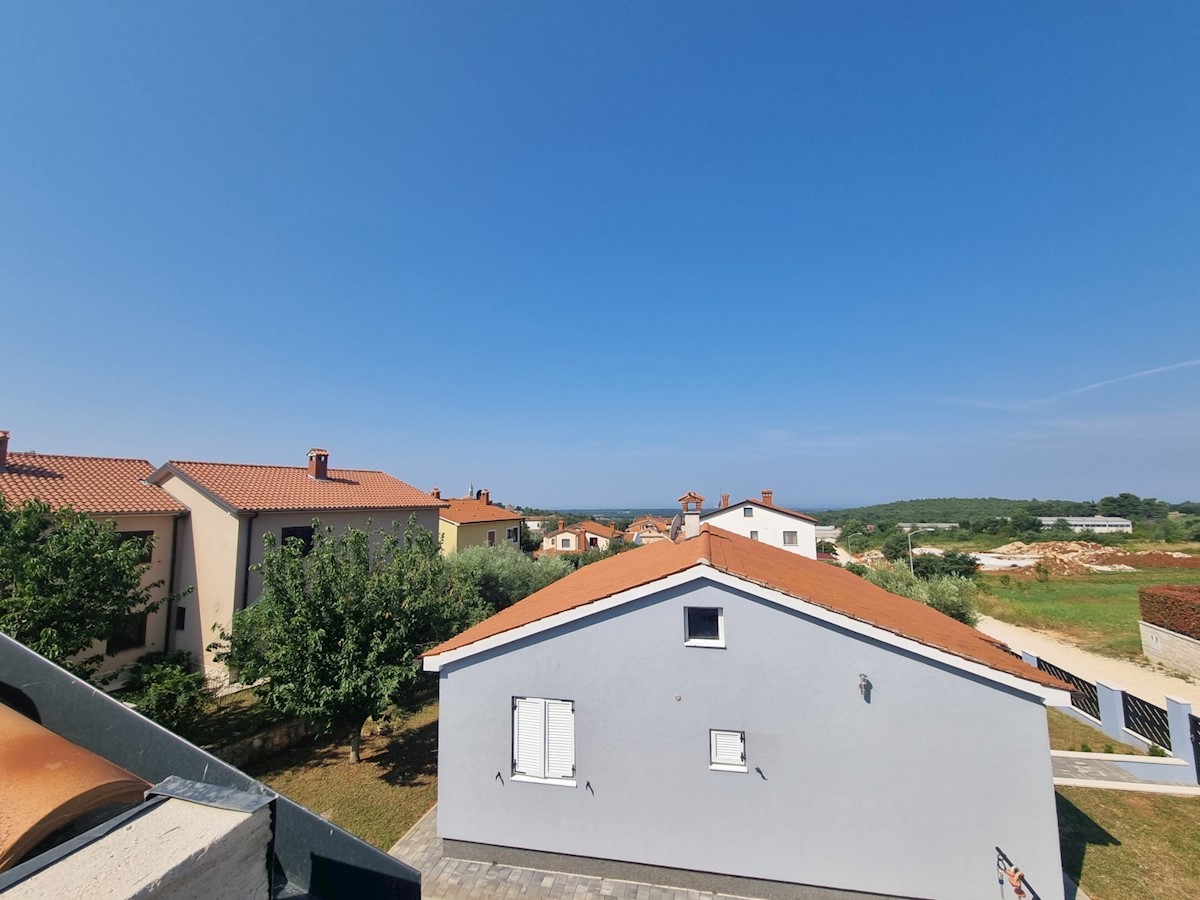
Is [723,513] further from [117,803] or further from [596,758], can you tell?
[117,803]

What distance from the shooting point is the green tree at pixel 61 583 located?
35.9 ft

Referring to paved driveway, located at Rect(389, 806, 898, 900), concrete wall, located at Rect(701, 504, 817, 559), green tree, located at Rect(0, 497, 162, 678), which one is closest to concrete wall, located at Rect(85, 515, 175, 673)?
green tree, located at Rect(0, 497, 162, 678)

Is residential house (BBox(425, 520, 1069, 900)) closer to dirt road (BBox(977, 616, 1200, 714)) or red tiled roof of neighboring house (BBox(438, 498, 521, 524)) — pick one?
dirt road (BBox(977, 616, 1200, 714))

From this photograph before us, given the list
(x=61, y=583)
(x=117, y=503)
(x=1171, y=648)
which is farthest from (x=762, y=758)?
(x=1171, y=648)

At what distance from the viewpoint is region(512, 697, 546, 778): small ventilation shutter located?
934cm

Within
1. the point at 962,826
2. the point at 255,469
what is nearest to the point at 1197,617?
the point at 962,826

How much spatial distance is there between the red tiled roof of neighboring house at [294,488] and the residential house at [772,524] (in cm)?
2651

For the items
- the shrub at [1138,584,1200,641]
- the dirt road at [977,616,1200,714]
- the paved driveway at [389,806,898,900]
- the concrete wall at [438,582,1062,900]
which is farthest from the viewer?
the shrub at [1138,584,1200,641]

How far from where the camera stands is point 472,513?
46.8 metres

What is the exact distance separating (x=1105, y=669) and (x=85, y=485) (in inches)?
1789

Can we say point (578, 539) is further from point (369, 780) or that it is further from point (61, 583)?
point (61, 583)

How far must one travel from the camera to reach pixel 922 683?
321 inches

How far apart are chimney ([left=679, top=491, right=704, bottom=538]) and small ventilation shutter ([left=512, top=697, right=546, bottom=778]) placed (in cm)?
1046

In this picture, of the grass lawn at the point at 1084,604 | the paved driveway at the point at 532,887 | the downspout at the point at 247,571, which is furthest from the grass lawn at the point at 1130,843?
the downspout at the point at 247,571
